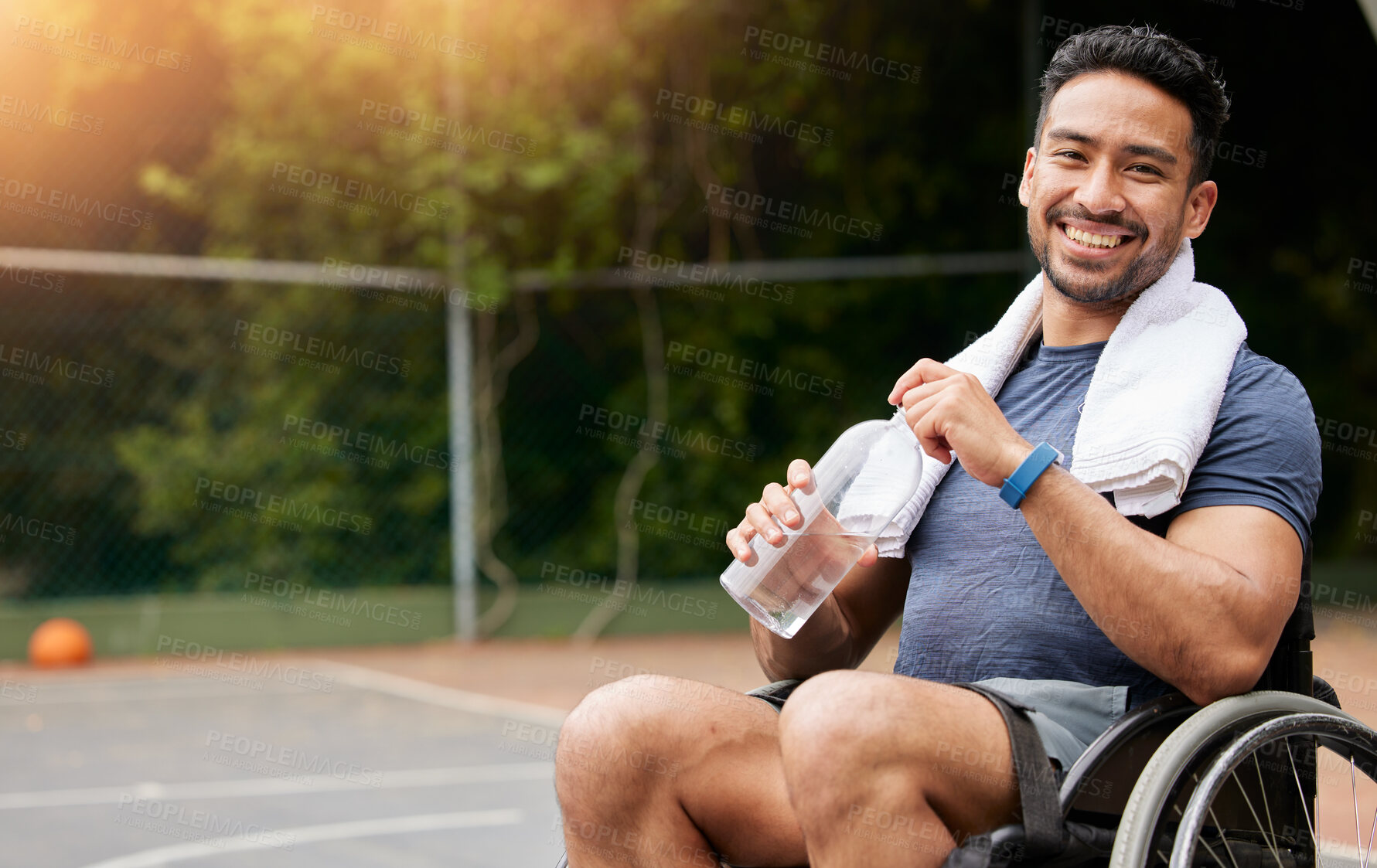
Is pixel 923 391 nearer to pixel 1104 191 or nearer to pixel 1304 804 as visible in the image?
pixel 1104 191

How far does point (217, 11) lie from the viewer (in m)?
9.03

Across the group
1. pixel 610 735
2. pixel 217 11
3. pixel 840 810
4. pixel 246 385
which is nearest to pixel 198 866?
pixel 610 735

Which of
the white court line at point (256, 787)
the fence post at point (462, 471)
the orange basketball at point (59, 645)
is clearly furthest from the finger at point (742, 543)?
the orange basketball at point (59, 645)

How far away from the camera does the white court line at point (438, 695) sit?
6336 mm

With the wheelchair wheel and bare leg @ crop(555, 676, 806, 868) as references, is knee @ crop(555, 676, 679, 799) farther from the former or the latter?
the wheelchair wheel

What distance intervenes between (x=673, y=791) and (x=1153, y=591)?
2.21ft

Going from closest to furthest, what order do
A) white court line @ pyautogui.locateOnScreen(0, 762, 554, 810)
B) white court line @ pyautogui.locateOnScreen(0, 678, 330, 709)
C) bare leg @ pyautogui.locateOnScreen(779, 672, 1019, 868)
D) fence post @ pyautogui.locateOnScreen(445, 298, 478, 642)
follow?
bare leg @ pyautogui.locateOnScreen(779, 672, 1019, 868), white court line @ pyautogui.locateOnScreen(0, 762, 554, 810), white court line @ pyautogui.locateOnScreen(0, 678, 330, 709), fence post @ pyautogui.locateOnScreen(445, 298, 478, 642)

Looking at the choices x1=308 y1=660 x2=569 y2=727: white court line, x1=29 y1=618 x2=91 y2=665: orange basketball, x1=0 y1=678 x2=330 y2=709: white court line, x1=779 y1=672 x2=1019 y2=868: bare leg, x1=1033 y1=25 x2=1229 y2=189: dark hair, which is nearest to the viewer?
x1=779 y1=672 x2=1019 y2=868: bare leg

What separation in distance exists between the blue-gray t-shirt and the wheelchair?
0.14 m

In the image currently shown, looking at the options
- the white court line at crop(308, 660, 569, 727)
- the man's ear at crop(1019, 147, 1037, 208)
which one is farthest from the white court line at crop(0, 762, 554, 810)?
the man's ear at crop(1019, 147, 1037, 208)

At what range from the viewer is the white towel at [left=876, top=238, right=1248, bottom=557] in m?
1.79

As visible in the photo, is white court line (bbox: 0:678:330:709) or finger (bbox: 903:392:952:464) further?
white court line (bbox: 0:678:330:709)

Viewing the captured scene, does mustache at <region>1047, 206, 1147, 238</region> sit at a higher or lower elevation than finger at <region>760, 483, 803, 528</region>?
Answer: higher

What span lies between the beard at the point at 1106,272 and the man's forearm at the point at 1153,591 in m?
0.44
